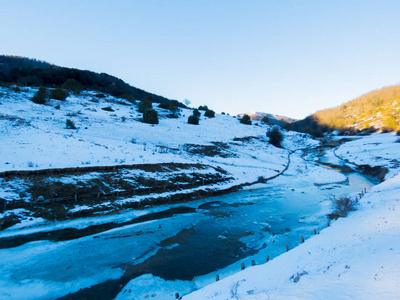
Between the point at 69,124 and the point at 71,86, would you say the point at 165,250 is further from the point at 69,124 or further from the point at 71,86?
the point at 71,86

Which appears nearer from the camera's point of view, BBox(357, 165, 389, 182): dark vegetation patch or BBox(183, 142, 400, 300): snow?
BBox(183, 142, 400, 300): snow

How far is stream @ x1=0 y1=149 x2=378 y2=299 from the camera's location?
26.3 feet

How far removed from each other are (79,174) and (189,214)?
10.3 meters

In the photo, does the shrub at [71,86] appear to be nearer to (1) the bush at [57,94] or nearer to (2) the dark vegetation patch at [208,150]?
(1) the bush at [57,94]

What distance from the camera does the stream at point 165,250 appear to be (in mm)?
8016

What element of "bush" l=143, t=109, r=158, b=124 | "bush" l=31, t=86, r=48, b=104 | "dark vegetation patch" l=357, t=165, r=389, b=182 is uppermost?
"bush" l=31, t=86, r=48, b=104

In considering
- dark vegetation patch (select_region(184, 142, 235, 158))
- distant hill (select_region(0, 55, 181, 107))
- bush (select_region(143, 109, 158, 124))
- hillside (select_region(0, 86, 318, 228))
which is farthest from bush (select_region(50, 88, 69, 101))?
dark vegetation patch (select_region(184, 142, 235, 158))

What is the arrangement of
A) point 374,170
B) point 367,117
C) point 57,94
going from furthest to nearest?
1. point 367,117
2. point 57,94
3. point 374,170

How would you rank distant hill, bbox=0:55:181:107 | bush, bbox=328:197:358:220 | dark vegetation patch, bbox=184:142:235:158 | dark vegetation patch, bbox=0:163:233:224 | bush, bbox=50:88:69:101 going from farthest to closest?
distant hill, bbox=0:55:181:107, bush, bbox=50:88:69:101, dark vegetation patch, bbox=184:142:235:158, dark vegetation patch, bbox=0:163:233:224, bush, bbox=328:197:358:220

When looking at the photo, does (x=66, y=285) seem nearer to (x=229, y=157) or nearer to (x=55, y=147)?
(x=55, y=147)

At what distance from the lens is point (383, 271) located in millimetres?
5109

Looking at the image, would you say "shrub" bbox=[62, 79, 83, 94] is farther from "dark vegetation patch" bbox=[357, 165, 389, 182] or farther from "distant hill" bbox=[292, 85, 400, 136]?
"distant hill" bbox=[292, 85, 400, 136]

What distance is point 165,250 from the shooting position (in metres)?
10.6

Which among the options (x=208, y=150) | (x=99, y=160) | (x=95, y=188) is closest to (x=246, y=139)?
(x=208, y=150)
